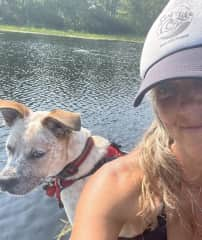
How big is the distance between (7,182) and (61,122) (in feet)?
3.11

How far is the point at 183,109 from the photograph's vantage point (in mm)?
1687

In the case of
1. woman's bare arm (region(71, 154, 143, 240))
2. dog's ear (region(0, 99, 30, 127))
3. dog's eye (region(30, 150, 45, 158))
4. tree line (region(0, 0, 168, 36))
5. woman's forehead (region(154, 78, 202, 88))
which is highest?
woman's forehead (region(154, 78, 202, 88))

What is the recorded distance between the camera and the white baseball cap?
4.95 feet

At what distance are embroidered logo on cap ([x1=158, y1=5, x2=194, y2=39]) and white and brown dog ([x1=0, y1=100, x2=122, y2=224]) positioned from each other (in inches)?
95.4

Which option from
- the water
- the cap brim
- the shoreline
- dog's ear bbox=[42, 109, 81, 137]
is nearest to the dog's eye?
dog's ear bbox=[42, 109, 81, 137]

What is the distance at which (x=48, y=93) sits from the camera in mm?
21234

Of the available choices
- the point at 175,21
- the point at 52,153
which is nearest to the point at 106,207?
the point at 175,21

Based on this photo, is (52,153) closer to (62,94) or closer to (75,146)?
(75,146)

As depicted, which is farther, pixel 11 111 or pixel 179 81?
pixel 11 111

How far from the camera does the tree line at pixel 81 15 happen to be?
2753 inches

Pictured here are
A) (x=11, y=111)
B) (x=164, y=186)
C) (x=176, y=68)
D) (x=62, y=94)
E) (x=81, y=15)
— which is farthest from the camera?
(x=81, y=15)

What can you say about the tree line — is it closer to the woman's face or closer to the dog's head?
the dog's head

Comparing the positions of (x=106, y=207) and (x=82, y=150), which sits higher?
(x=106, y=207)

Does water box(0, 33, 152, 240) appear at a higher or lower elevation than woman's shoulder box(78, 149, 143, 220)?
lower
